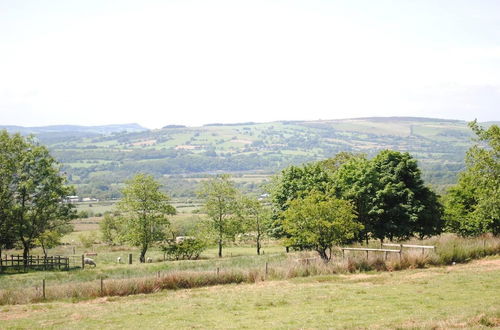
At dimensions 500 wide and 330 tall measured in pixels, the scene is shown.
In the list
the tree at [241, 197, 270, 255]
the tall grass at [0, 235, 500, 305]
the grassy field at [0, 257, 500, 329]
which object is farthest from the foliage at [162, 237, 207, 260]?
the grassy field at [0, 257, 500, 329]

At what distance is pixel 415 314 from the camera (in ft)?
71.6

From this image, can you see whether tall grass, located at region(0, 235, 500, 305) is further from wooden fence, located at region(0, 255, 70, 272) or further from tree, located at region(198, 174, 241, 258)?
tree, located at region(198, 174, 241, 258)

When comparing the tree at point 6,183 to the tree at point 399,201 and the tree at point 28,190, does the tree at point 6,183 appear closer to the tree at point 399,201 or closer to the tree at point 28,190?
the tree at point 28,190

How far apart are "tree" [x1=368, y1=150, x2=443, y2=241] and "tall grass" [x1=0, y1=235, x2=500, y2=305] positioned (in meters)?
7.26

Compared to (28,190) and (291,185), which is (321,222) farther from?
(28,190)

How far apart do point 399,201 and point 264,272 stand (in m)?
20.7

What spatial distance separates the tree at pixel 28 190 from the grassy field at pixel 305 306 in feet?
96.3

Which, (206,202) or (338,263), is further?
(206,202)

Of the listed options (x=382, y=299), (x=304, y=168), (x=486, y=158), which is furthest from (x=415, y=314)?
Result: (x=304, y=168)

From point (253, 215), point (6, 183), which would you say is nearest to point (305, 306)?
point (6, 183)

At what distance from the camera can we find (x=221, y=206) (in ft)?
224

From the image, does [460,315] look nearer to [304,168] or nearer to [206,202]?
[304,168]

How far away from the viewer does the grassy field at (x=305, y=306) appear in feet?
69.7

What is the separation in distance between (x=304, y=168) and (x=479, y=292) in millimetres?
32808
